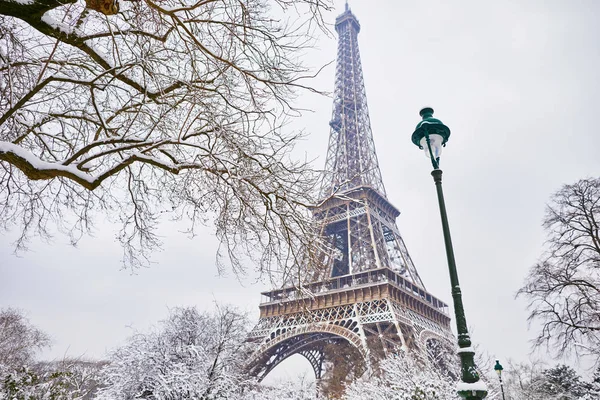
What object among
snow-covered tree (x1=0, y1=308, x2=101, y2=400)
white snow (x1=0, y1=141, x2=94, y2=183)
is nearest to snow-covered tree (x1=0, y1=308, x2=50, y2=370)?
Result: snow-covered tree (x1=0, y1=308, x2=101, y2=400)

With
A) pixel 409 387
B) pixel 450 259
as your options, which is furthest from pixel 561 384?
pixel 450 259

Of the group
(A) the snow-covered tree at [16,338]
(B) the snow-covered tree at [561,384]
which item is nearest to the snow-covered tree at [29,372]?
(A) the snow-covered tree at [16,338]

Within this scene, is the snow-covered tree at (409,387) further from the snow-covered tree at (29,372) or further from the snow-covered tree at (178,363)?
the snow-covered tree at (29,372)

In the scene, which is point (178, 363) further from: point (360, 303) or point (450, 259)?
point (360, 303)

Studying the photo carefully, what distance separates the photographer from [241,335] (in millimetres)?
18672

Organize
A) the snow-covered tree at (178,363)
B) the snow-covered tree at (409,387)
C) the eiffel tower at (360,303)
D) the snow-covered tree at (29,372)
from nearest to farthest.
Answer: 1. the snow-covered tree at (29,372)
2. the snow-covered tree at (409,387)
3. the snow-covered tree at (178,363)
4. the eiffel tower at (360,303)

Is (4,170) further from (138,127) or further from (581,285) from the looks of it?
(581,285)

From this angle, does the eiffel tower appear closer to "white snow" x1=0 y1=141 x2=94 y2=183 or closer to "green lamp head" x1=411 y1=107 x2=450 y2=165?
"green lamp head" x1=411 y1=107 x2=450 y2=165

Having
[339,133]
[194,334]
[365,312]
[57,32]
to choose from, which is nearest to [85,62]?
[57,32]

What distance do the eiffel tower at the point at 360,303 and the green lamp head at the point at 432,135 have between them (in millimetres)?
13723

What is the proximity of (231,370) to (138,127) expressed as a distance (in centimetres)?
1536

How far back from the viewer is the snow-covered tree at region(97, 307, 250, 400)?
526 inches

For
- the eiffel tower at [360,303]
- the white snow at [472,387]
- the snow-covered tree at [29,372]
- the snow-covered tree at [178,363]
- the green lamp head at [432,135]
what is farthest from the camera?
the eiffel tower at [360,303]

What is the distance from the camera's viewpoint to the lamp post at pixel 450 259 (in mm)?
3910
